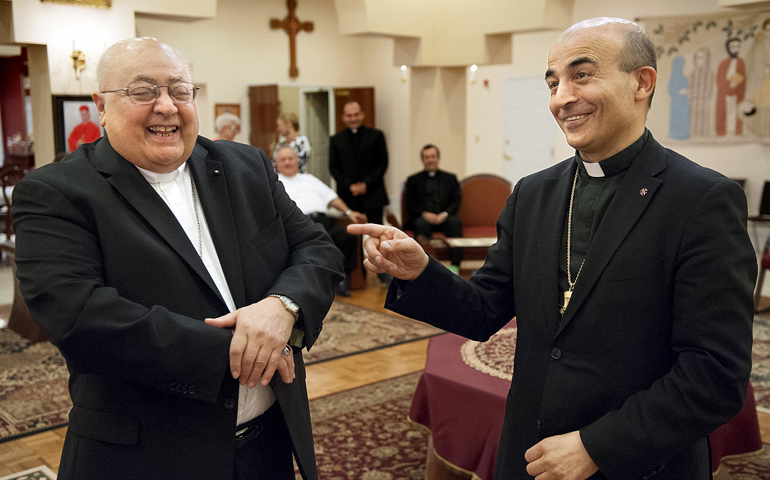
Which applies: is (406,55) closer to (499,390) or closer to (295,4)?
(295,4)

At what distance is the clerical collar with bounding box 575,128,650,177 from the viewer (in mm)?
1489

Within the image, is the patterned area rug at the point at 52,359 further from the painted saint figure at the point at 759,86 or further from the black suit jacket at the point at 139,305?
the painted saint figure at the point at 759,86

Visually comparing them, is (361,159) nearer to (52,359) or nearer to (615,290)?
(52,359)

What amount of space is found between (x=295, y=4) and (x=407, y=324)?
6.95 m

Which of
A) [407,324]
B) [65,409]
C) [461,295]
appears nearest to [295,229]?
[461,295]

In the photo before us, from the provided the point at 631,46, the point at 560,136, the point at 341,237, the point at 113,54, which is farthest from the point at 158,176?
the point at 560,136

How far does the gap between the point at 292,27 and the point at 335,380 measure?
7.85 metres

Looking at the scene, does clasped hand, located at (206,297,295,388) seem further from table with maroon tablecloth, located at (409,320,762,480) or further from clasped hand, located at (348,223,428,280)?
table with maroon tablecloth, located at (409,320,762,480)

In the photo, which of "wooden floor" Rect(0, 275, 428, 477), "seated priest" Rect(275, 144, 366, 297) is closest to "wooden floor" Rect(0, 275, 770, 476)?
"wooden floor" Rect(0, 275, 428, 477)

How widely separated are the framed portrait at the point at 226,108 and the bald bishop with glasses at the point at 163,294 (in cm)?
887

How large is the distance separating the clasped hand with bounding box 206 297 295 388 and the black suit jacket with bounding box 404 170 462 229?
6178 millimetres

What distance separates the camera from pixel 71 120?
21.5 ft

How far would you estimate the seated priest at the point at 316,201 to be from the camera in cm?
668

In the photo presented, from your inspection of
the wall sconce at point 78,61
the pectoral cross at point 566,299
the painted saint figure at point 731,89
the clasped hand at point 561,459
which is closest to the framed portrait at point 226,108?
the wall sconce at point 78,61
